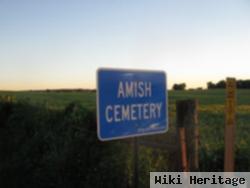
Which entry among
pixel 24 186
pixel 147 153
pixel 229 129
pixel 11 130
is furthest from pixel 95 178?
pixel 11 130

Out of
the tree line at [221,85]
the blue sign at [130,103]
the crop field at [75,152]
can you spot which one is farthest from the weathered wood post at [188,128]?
the tree line at [221,85]

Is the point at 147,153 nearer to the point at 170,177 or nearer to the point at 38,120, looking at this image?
the point at 170,177

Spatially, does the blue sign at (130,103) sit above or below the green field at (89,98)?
above

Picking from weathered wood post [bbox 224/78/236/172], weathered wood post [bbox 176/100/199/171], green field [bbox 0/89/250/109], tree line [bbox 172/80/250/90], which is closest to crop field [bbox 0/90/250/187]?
weathered wood post [bbox 176/100/199/171]

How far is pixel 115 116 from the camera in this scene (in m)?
3.51

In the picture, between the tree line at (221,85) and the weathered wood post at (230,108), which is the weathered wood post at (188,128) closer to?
the weathered wood post at (230,108)

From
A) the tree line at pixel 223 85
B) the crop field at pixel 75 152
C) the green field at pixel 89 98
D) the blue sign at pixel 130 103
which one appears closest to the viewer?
the blue sign at pixel 130 103

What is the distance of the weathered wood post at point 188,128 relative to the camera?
182 inches

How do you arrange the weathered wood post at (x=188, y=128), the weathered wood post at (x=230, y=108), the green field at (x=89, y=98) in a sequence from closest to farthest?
the weathered wood post at (x=230, y=108) < the weathered wood post at (x=188, y=128) < the green field at (x=89, y=98)

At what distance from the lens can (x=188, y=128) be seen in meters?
4.66

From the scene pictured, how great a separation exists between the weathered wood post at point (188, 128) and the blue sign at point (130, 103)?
74cm

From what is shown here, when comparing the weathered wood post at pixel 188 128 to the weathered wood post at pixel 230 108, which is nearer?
the weathered wood post at pixel 230 108

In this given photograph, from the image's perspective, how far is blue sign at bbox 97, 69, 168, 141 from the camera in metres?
3.43

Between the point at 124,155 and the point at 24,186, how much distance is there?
1929mm
